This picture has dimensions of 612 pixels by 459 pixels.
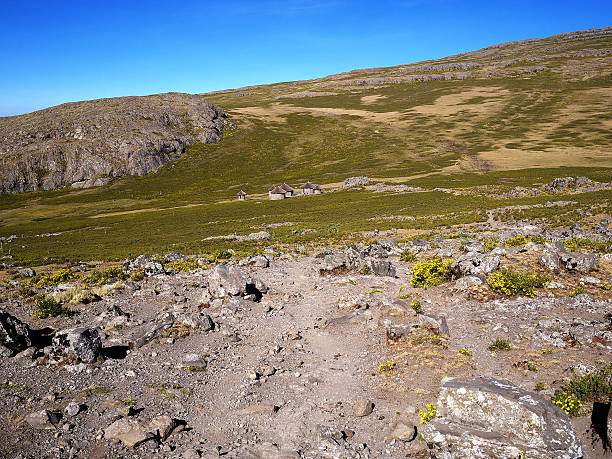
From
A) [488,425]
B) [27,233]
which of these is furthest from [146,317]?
[27,233]

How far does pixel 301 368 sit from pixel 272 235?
3676 centimetres

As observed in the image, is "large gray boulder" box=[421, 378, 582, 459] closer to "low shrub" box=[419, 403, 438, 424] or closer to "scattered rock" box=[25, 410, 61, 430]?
"low shrub" box=[419, 403, 438, 424]

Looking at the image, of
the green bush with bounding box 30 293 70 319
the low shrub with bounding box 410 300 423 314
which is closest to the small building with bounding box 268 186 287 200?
the green bush with bounding box 30 293 70 319

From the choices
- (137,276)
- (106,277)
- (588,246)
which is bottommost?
(588,246)

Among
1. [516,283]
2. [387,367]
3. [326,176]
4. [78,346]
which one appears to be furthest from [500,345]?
[326,176]

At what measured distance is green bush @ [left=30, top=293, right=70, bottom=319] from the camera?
19.0 meters

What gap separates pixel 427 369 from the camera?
13.2 meters

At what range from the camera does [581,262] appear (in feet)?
64.6

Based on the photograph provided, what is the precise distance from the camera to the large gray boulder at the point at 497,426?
830 centimetres

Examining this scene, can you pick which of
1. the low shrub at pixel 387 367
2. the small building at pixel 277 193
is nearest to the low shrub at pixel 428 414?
the low shrub at pixel 387 367

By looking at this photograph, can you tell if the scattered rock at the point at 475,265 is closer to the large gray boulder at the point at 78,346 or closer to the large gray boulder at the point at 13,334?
the large gray boulder at the point at 78,346

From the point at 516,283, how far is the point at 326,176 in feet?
364

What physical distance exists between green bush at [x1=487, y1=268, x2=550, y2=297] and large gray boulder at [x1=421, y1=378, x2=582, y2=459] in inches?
386

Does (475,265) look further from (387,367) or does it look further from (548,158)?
(548,158)
